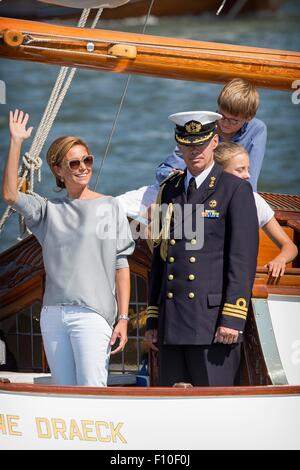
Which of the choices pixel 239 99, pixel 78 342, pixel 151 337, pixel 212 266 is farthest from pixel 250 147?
pixel 78 342

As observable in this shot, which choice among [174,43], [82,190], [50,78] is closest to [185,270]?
[82,190]

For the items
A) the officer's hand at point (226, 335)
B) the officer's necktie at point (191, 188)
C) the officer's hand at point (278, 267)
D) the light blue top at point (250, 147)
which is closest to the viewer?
the officer's hand at point (226, 335)

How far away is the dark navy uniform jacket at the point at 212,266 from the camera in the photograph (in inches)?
205

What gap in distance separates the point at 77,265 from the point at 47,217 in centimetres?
20

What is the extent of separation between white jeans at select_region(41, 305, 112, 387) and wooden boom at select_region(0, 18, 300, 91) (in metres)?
1.21

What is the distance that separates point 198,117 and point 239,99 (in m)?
0.39

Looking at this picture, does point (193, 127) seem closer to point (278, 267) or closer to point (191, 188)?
point (191, 188)

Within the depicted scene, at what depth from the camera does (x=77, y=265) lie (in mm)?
5234

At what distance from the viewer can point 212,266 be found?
208 inches

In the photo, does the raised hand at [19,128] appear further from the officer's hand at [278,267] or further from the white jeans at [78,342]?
the officer's hand at [278,267]

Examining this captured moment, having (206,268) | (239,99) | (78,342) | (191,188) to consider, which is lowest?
(78,342)

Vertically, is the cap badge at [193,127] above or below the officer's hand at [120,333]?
above

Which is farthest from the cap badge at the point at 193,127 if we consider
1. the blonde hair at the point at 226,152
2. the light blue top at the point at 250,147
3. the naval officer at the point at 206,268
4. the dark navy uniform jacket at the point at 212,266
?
the light blue top at the point at 250,147

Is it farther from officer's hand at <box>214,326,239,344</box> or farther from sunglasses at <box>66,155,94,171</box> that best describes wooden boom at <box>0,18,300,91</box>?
officer's hand at <box>214,326,239,344</box>
